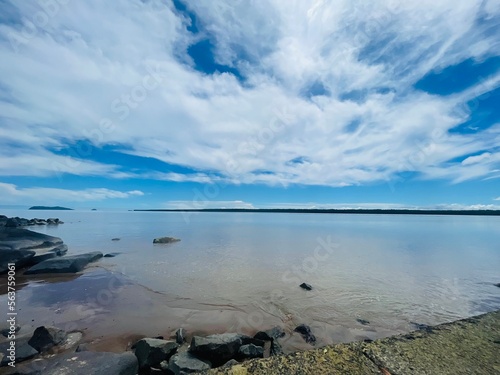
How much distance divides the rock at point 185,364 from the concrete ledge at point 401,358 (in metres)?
5.14

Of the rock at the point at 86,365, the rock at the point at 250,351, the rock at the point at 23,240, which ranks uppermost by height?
the rock at the point at 23,240

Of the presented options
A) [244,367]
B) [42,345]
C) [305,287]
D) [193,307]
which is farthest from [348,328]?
[42,345]

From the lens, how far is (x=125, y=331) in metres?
8.88

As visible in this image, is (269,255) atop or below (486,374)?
below

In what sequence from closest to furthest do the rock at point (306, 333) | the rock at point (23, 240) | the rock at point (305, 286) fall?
the rock at point (306, 333) → the rock at point (305, 286) → the rock at point (23, 240)

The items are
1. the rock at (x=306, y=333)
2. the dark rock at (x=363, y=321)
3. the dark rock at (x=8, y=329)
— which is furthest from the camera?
the dark rock at (x=363, y=321)

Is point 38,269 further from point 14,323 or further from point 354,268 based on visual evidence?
point 354,268

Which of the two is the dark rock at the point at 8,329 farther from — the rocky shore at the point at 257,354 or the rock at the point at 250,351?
the rock at the point at 250,351

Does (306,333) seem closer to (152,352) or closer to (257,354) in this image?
(257,354)

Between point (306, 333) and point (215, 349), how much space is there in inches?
151

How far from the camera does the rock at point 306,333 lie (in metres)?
8.69

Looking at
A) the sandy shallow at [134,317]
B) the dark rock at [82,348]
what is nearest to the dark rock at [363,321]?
the sandy shallow at [134,317]

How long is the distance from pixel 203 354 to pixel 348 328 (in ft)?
19.7

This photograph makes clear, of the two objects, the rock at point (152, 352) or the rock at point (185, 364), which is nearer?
the rock at point (185, 364)
